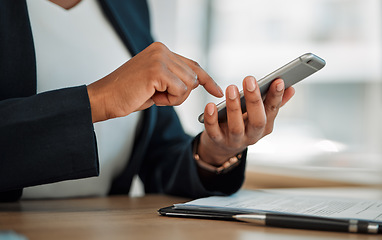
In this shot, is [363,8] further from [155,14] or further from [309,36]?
[155,14]

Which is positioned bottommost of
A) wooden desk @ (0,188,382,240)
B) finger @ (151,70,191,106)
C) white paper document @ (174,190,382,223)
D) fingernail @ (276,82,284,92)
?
wooden desk @ (0,188,382,240)

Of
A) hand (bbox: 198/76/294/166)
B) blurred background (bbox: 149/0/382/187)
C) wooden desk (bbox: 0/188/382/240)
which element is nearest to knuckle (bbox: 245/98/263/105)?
hand (bbox: 198/76/294/166)

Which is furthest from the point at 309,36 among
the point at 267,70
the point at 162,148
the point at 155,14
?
the point at 162,148

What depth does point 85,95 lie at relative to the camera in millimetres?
598

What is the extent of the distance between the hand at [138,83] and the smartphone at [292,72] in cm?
11

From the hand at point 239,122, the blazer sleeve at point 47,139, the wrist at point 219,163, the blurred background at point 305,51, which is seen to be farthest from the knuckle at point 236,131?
the blurred background at point 305,51

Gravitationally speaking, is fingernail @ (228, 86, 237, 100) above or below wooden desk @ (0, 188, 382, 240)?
above

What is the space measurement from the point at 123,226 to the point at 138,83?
196 mm

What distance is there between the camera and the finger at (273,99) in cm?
69

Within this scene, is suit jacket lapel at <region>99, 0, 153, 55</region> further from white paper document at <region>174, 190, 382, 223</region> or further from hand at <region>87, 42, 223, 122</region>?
white paper document at <region>174, 190, 382, 223</region>

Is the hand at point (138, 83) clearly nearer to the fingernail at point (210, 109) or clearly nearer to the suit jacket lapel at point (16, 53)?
Result: the fingernail at point (210, 109)

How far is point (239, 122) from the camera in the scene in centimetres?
71

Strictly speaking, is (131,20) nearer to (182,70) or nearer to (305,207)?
(182,70)

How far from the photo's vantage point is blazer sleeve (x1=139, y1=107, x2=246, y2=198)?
822mm
